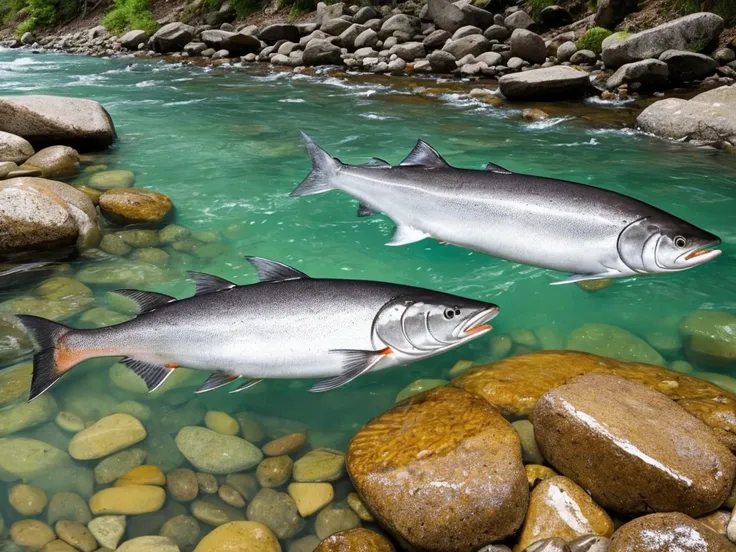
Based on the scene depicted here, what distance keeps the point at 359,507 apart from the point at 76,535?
1322 millimetres

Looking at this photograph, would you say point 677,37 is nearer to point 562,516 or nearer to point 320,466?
point 562,516

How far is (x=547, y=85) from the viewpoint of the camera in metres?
12.3

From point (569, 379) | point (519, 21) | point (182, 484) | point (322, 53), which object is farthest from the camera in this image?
point (322, 53)

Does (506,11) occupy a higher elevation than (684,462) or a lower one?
higher

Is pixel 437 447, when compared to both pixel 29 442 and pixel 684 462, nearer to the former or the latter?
pixel 684 462

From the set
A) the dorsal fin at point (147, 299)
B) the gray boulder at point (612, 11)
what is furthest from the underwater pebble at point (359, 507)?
the gray boulder at point (612, 11)

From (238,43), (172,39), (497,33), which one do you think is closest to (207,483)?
(497,33)

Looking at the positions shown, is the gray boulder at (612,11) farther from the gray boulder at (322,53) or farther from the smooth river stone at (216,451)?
the smooth river stone at (216,451)

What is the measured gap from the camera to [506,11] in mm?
19938

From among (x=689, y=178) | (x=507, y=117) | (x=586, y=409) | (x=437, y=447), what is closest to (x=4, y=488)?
(x=437, y=447)

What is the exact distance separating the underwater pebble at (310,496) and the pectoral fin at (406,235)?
81.5 inches

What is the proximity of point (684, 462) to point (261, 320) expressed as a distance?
216 cm

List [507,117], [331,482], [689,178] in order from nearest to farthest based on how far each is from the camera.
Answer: [331,482]
[689,178]
[507,117]

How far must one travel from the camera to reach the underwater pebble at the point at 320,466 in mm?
2943
